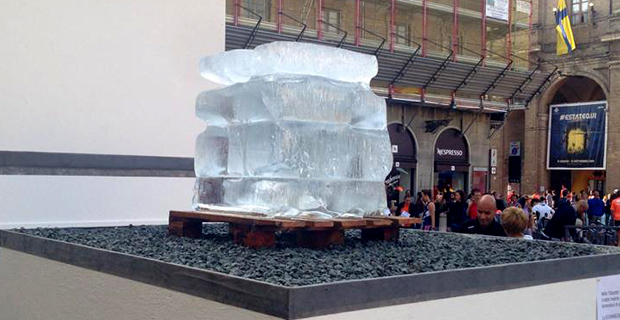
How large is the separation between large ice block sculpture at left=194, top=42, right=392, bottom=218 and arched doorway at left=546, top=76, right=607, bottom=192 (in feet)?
114

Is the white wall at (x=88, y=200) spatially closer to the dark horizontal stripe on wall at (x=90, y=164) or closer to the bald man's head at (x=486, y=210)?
the dark horizontal stripe on wall at (x=90, y=164)

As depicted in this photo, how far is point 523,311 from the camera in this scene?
157 inches

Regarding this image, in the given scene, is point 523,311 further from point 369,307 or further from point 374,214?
point 374,214

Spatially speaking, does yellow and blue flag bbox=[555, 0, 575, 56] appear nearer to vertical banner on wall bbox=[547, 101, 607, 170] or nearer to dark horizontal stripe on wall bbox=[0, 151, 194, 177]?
vertical banner on wall bbox=[547, 101, 607, 170]

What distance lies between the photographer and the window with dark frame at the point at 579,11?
1538 inches

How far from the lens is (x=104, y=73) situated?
803 cm

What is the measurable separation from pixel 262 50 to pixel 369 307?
2.53 meters

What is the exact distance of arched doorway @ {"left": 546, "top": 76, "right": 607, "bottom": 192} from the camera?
3709 centimetres

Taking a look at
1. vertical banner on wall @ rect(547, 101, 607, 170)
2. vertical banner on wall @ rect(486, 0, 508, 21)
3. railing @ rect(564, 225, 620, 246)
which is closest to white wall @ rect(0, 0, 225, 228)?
railing @ rect(564, 225, 620, 246)

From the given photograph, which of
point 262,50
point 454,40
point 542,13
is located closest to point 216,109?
point 262,50

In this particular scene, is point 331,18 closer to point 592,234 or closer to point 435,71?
point 435,71

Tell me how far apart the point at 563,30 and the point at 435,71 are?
11.5 meters

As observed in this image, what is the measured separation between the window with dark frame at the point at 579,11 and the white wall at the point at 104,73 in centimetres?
3466

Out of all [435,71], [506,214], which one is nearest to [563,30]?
[435,71]
